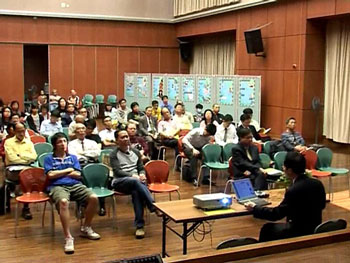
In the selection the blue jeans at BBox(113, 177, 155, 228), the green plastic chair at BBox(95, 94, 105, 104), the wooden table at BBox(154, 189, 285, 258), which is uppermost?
the green plastic chair at BBox(95, 94, 105, 104)

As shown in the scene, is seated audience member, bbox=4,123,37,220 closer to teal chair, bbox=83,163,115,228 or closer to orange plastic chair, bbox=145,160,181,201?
teal chair, bbox=83,163,115,228

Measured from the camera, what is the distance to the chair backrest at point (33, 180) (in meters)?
5.39

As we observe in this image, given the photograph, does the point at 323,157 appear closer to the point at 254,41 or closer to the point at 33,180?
A: the point at 33,180

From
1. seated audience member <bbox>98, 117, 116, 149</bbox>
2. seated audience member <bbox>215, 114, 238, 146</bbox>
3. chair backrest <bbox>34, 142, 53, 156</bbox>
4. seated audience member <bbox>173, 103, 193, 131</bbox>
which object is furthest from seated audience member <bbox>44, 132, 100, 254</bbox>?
seated audience member <bbox>173, 103, 193, 131</bbox>

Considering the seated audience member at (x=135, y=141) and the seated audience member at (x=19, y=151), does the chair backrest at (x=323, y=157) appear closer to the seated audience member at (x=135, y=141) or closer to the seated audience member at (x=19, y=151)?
the seated audience member at (x=135, y=141)

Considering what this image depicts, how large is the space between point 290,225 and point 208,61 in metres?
13.4

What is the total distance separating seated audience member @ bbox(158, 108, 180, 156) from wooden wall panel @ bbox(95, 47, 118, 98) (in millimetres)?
8484

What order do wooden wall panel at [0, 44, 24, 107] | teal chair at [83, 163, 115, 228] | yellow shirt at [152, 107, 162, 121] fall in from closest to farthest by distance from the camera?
1. teal chair at [83, 163, 115, 228]
2. yellow shirt at [152, 107, 162, 121]
3. wooden wall panel at [0, 44, 24, 107]

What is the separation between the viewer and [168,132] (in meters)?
9.21

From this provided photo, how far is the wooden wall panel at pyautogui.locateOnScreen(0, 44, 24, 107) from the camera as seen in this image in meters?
16.0

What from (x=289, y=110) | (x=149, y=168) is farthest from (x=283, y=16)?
(x=149, y=168)

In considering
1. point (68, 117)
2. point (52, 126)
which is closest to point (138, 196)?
point (52, 126)

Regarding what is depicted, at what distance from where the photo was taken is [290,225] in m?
3.80

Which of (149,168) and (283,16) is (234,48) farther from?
(149,168)
